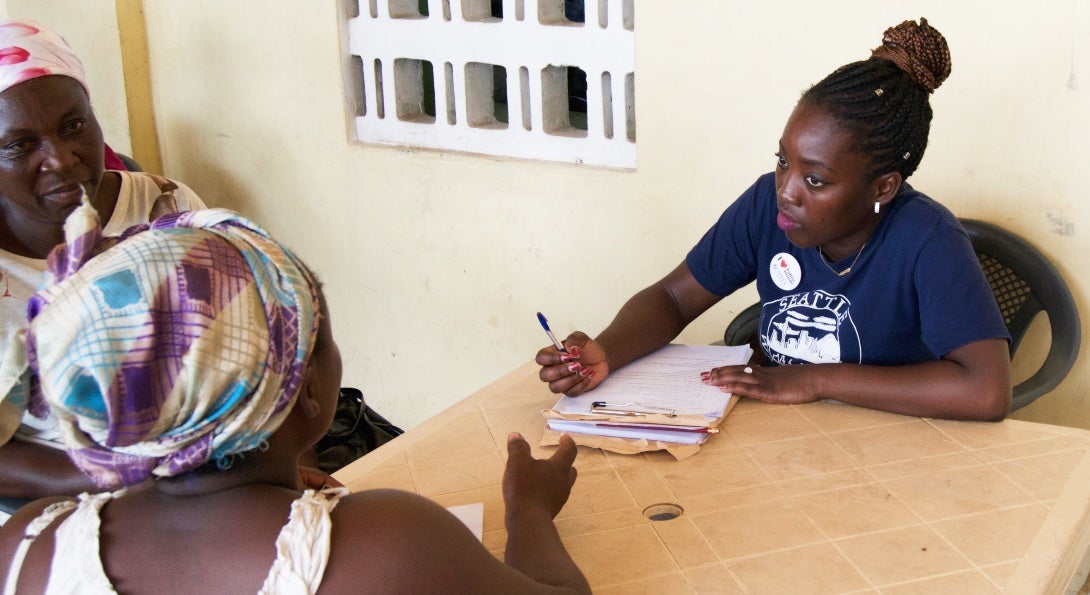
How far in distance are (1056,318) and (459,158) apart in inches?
70.8

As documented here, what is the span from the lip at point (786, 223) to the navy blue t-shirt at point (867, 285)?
0.43 ft

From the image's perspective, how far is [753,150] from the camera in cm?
276

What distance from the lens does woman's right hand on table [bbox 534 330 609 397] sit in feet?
6.67

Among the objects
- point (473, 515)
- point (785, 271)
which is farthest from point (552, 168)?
point (473, 515)

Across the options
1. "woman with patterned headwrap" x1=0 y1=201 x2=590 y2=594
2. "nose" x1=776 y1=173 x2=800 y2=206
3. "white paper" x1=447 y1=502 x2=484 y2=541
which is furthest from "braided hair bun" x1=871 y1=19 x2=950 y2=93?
"woman with patterned headwrap" x1=0 y1=201 x2=590 y2=594

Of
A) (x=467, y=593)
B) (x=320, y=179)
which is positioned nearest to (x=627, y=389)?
(x=467, y=593)

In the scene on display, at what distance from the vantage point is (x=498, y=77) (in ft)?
11.5

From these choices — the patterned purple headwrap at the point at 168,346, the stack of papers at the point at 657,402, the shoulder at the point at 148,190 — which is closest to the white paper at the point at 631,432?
the stack of papers at the point at 657,402

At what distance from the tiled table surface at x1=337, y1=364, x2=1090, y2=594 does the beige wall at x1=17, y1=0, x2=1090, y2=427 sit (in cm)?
82

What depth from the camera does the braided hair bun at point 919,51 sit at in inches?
79.0

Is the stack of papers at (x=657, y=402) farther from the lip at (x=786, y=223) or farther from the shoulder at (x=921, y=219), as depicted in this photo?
the shoulder at (x=921, y=219)

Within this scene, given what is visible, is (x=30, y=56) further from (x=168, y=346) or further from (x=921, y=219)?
(x=921, y=219)

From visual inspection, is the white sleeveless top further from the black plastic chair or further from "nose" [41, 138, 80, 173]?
the black plastic chair

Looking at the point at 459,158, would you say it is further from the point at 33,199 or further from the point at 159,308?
the point at 159,308
